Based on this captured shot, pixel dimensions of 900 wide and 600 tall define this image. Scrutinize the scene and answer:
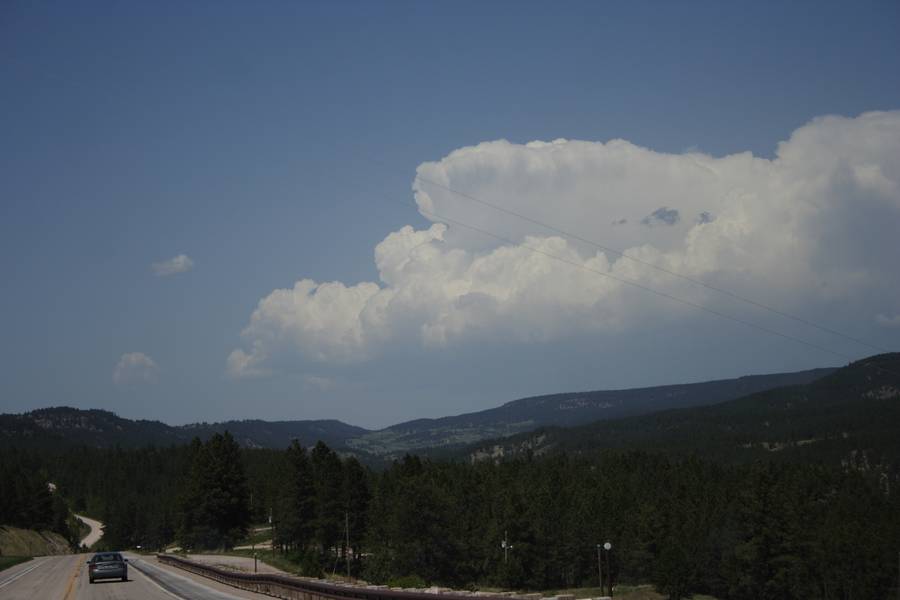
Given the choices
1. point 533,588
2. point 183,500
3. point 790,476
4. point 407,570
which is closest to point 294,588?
point 407,570

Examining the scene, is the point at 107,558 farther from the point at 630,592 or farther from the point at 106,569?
the point at 630,592

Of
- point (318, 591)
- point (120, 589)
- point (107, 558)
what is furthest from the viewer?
point (107, 558)

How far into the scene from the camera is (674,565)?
120m

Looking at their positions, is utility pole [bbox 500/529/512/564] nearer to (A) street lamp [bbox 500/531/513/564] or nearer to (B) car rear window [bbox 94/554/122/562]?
(A) street lamp [bbox 500/531/513/564]

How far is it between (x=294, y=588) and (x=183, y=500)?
8040 centimetres

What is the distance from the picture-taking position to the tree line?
106m

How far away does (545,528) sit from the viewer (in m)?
131

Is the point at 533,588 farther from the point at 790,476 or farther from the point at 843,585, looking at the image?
the point at 790,476

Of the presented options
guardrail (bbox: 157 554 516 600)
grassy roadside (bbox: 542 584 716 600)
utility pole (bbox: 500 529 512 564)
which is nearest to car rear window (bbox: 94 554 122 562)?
guardrail (bbox: 157 554 516 600)

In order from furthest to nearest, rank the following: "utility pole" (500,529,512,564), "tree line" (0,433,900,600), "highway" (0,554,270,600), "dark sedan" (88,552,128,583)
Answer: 1. "utility pole" (500,529,512,564)
2. "tree line" (0,433,900,600)
3. "dark sedan" (88,552,128,583)
4. "highway" (0,554,270,600)

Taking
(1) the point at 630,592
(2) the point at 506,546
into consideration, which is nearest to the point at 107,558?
(2) the point at 506,546

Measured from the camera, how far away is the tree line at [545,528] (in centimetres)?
10575

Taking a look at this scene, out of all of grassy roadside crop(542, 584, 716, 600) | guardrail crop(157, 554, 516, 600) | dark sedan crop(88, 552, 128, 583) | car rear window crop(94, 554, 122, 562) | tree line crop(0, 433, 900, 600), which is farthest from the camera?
grassy roadside crop(542, 584, 716, 600)

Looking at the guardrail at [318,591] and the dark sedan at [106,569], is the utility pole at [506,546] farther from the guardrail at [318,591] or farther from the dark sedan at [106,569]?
the dark sedan at [106,569]
